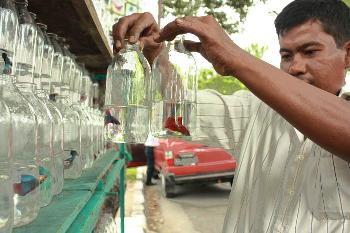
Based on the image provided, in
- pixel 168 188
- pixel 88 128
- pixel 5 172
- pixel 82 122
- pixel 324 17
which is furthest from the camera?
pixel 168 188

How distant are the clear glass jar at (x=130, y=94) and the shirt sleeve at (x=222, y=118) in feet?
1.27

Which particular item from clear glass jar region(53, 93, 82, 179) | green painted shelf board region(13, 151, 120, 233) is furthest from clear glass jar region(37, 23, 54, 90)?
green painted shelf board region(13, 151, 120, 233)

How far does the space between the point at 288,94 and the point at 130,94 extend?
0.73 meters

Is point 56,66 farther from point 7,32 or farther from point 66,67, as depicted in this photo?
point 7,32

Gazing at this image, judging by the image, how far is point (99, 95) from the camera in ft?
10.2

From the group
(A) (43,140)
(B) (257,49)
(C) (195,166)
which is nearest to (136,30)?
(A) (43,140)

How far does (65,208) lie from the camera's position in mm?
977

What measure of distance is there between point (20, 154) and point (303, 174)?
964 mm

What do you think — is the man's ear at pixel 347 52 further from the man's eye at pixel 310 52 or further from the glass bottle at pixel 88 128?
the glass bottle at pixel 88 128

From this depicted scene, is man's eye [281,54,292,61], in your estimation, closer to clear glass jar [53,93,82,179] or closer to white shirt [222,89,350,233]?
white shirt [222,89,350,233]

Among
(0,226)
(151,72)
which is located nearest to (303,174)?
(151,72)

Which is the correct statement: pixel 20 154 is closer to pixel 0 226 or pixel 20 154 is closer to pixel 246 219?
pixel 0 226

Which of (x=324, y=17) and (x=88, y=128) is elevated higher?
(x=324, y=17)

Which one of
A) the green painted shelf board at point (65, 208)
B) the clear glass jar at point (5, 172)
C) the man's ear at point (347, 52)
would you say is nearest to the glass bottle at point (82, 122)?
the green painted shelf board at point (65, 208)
